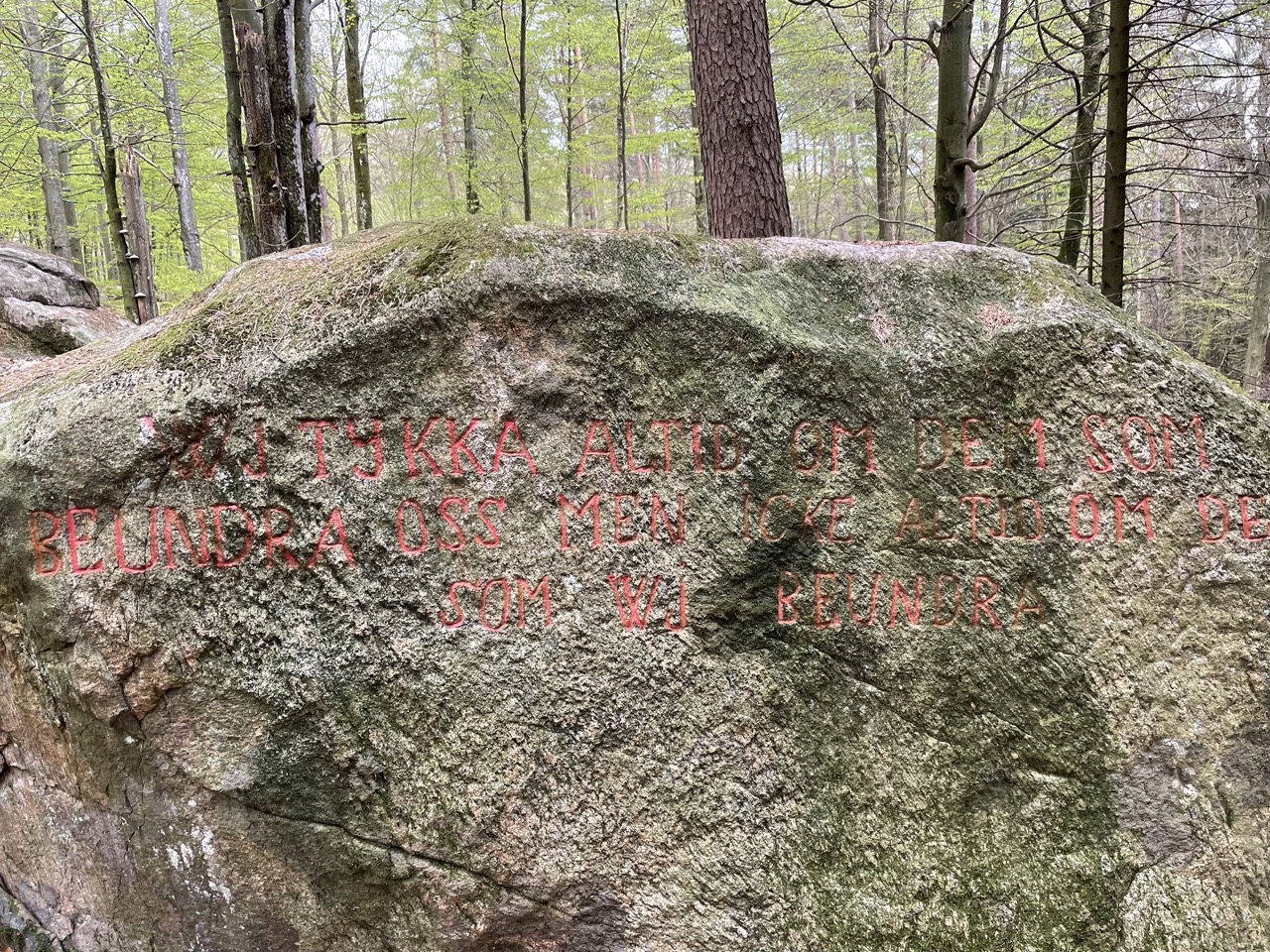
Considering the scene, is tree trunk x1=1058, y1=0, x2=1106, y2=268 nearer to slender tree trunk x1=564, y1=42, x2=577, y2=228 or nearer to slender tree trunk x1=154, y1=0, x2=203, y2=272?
slender tree trunk x1=564, y1=42, x2=577, y2=228

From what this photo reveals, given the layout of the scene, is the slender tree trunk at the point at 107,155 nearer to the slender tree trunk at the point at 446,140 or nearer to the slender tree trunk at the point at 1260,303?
the slender tree trunk at the point at 446,140

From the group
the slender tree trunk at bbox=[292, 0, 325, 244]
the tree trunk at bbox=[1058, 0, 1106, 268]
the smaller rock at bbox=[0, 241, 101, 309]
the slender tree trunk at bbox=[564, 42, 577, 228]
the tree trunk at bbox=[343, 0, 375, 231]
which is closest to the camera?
the slender tree trunk at bbox=[292, 0, 325, 244]

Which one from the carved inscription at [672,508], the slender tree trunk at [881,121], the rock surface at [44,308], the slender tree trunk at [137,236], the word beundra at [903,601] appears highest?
the slender tree trunk at [881,121]

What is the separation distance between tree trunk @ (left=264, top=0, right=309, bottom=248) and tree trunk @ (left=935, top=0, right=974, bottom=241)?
13.9 feet

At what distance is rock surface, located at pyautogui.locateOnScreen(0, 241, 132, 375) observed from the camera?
4.70 metres

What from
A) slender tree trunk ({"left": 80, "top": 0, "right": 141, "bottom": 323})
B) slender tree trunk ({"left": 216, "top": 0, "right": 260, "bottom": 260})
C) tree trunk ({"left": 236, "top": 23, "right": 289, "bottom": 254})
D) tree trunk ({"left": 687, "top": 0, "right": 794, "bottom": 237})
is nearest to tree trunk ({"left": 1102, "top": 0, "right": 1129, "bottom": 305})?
tree trunk ({"left": 687, "top": 0, "right": 794, "bottom": 237})

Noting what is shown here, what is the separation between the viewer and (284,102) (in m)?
4.31

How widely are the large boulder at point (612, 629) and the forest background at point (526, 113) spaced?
2.62 m

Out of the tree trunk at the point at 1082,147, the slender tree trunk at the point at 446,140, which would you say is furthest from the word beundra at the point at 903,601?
the slender tree trunk at the point at 446,140

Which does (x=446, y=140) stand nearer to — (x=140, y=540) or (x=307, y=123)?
(x=307, y=123)

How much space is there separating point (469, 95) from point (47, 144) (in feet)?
28.7

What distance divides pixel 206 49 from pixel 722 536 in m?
11.4

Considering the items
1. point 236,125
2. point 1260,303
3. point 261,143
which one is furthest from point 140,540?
point 1260,303

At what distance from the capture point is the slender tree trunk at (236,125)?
182 inches
